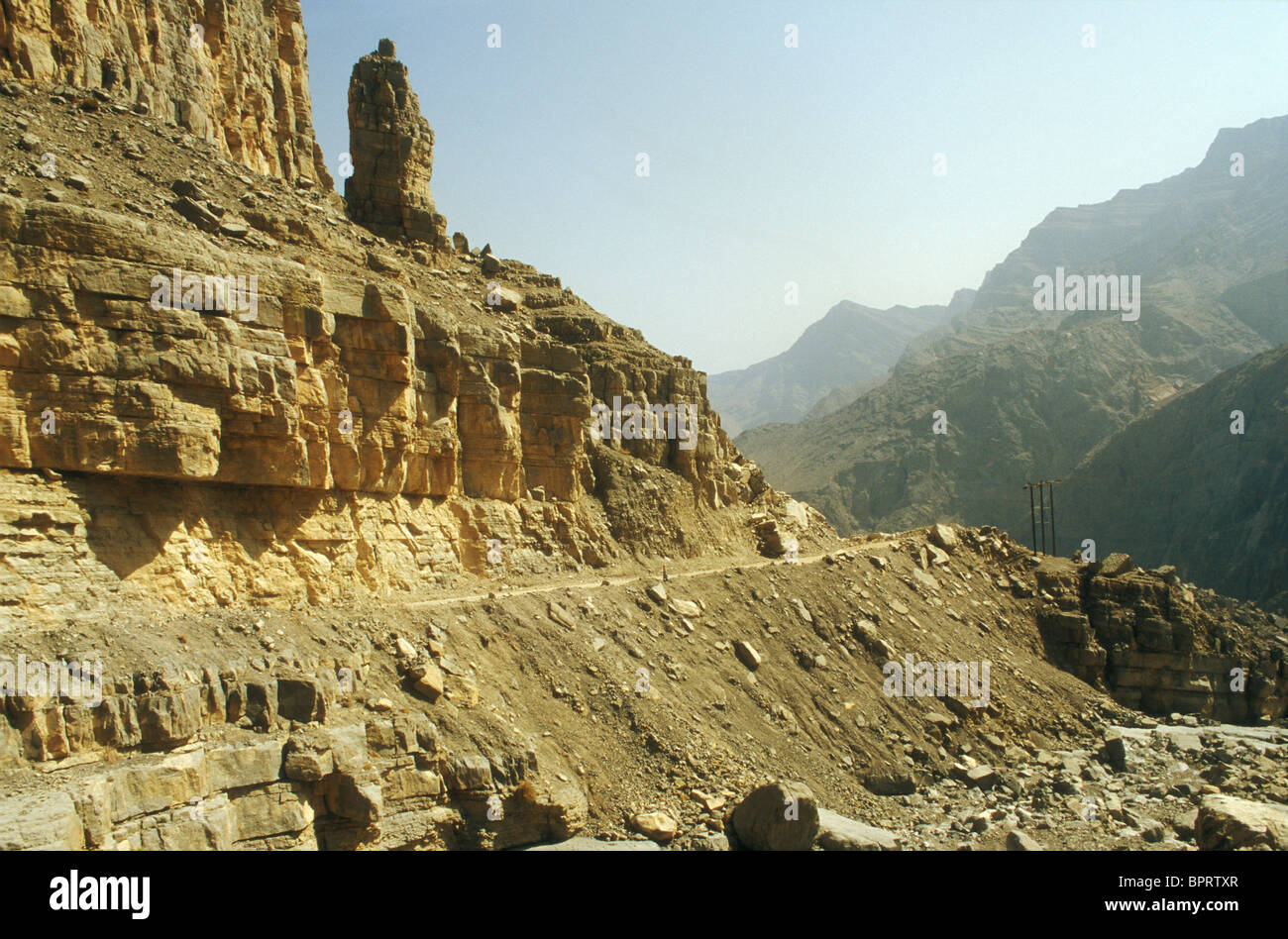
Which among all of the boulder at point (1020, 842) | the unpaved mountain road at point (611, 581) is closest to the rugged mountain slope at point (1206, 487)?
the unpaved mountain road at point (611, 581)

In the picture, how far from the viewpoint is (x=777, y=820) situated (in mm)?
18312

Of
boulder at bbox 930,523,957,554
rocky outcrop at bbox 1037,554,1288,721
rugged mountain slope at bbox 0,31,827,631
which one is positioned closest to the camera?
rugged mountain slope at bbox 0,31,827,631

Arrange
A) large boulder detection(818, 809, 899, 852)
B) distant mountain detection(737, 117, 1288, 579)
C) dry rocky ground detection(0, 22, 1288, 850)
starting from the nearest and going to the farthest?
dry rocky ground detection(0, 22, 1288, 850), large boulder detection(818, 809, 899, 852), distant mountain detection(737, 117, 1288, 579)

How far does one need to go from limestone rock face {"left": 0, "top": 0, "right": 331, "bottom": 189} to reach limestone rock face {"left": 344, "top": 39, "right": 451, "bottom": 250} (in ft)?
14.0

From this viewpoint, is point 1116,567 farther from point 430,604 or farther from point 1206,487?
point 1206,487

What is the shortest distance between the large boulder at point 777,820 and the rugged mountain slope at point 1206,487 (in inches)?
2028

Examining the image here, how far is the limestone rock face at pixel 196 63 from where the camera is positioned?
23219 millimetres

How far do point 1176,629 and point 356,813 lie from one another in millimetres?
32433

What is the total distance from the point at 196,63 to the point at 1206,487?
74020 mm

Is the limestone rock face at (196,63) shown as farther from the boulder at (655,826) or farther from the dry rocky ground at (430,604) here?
the boulder at (655,826)

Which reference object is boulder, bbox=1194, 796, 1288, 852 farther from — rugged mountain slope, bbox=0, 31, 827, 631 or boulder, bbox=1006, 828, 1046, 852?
rugged mountain slope, bbox=0, 31, 827, 631

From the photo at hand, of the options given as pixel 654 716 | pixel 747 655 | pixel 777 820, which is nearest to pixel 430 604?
pixel 654 716

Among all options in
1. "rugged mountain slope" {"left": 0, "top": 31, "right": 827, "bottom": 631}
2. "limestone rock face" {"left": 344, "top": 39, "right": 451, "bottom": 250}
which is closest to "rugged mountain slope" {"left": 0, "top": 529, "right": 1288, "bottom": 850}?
"rugged mountain slope" {"left": 0, "top": 31, "right": 827, "bottom": 631}

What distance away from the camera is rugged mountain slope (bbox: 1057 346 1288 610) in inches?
2502
